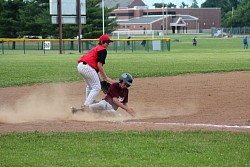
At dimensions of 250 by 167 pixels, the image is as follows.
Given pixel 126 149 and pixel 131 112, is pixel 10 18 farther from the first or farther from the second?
pixel 126 149

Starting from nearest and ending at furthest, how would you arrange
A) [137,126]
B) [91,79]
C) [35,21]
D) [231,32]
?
[137,126]
[91,79]
[35,21]
[231,32]

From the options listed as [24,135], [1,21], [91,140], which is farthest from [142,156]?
[1,21]

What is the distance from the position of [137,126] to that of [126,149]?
2.46 m

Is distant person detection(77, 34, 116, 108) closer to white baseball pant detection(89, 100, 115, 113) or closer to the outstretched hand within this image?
white baseball pant detection(89, 100, 115, 113)

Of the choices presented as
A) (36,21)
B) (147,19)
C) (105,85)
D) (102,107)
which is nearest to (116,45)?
(36,21)

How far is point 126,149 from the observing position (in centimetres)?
838

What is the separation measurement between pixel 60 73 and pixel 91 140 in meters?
16.7

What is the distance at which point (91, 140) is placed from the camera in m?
9.15

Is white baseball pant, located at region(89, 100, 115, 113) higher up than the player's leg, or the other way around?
the player's leg

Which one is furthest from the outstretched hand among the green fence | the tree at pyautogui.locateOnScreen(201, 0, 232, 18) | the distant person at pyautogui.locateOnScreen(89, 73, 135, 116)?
the tree at pyautogui.locateOnScreen(201, 0, 232, 18)

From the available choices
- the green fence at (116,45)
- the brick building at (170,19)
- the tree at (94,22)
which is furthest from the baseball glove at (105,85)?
the brick building at (170,19)

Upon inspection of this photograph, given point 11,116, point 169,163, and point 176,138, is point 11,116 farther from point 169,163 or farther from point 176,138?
point 169,163

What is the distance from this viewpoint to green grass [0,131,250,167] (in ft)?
25.0

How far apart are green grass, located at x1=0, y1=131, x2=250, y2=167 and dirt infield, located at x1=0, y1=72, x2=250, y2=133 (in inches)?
36.0
